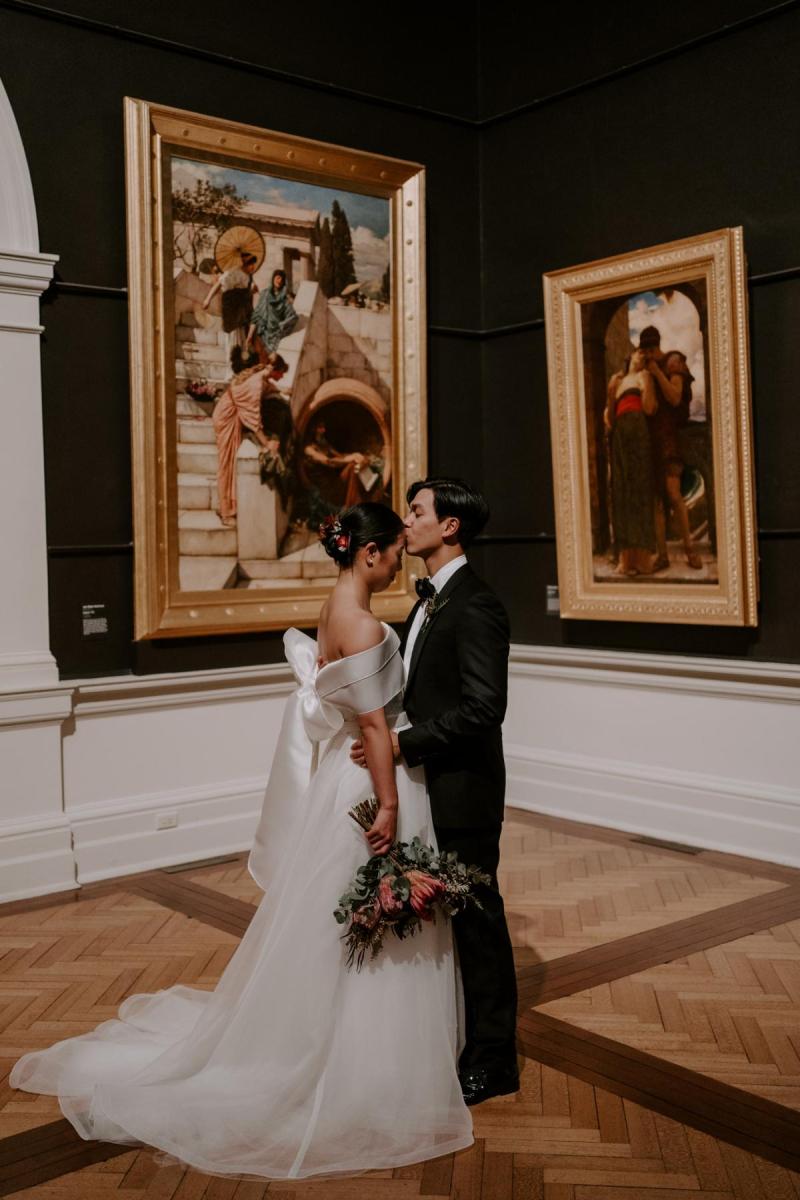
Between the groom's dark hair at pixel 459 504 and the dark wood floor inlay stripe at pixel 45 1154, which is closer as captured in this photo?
the dark wood floor inlay stripe at pixel 45 1154

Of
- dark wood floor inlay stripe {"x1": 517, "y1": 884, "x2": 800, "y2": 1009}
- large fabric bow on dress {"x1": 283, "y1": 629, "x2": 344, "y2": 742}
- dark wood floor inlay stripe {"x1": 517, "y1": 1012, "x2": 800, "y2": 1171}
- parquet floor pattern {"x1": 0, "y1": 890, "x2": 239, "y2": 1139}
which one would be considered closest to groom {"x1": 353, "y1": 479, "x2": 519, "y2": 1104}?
large fabric bow on dress {"x1": 283, "y1": 629, "x2": 344, "y2": 742}

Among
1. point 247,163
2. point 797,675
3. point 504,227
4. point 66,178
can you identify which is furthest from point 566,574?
point 66,178

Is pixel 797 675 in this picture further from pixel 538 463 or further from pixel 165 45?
pixel 165 45

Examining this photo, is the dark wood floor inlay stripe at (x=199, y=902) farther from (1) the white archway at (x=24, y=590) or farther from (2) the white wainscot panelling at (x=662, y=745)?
(2) the white wainscot panelling at (x=662, y=745)

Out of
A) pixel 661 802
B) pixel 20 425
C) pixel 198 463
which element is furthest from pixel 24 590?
pixel 661 802

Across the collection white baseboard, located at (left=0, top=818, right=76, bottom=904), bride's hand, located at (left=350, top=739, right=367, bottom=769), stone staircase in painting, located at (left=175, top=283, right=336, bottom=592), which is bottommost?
white baseboard, located at (left=0, top=818, right=76, bottom=904)

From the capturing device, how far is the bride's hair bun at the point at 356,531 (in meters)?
3.82

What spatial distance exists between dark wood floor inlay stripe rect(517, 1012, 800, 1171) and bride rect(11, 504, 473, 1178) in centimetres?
62

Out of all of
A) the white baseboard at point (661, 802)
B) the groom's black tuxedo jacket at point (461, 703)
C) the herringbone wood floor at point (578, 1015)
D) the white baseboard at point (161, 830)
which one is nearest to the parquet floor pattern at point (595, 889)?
the herringbone wood floor at point (578, 1015)

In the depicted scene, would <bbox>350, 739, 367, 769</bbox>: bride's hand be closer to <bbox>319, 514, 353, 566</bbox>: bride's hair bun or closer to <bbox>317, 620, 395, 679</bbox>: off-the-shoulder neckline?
<bbox>317, 620, 395, 679</bbox>: off-the-shoulder neckline

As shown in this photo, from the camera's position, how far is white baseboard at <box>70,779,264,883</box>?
21.5 ft

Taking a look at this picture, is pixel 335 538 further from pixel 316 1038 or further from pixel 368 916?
pixel 316 1038

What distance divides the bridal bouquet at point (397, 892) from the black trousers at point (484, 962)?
0.35 ft

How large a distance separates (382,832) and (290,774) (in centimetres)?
46
